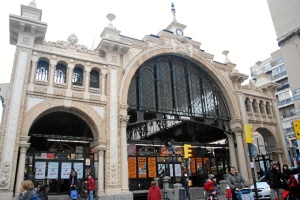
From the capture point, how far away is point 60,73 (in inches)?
672

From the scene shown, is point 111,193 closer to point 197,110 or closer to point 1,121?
point 1,121

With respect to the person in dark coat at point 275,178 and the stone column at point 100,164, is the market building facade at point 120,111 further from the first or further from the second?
the person in dark coat at point 275,178

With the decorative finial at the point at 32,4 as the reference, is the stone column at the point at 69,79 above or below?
below

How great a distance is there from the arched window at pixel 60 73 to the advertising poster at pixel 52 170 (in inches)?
199

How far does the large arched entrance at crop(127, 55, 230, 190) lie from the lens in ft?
63.8

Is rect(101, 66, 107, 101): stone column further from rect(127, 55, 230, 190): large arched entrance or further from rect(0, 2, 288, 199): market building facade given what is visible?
rect(127, 55, 230, 190): large arched entrance

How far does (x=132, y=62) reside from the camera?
19156mm

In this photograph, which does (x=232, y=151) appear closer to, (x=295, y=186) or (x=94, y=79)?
(x=94, y=79)

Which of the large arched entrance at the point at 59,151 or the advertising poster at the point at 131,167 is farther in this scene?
the advertising poster at the point at 131,167

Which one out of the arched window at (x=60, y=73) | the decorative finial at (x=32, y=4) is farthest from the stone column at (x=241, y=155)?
the decorative finial at (x=32, y=4)

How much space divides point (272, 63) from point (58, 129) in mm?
38445

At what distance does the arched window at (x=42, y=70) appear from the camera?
16.2 metres

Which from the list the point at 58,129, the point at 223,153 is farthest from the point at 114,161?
the point at 223,153

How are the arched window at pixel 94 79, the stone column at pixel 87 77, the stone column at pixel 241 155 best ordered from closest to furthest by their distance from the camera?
the stone column at pixel 87 77
the arched window at pixel 94 79
the stone column at pixel 241 155
